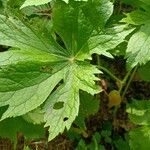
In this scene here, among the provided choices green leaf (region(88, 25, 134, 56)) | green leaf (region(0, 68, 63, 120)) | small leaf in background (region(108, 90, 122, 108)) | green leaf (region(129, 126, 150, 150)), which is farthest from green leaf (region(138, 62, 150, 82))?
green leaf (region(0, 68, 63, 120))

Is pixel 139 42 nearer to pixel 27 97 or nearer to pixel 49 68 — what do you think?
pixel 49 68

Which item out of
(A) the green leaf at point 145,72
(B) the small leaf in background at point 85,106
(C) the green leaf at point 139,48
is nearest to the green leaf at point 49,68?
(C) the green leaf at point 139,48

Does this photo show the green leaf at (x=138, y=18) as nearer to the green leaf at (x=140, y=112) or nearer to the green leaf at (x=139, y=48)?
the green leaf at (x=139, y=48)

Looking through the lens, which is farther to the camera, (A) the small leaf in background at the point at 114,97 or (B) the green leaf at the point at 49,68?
(A) the small leaf in background at the point at 114,97

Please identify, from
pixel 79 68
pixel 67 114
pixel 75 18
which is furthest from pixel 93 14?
pixel 67 114

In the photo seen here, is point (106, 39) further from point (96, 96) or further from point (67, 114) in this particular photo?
point (96, 96)
